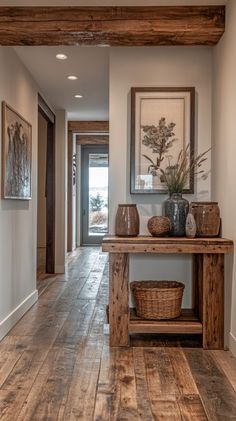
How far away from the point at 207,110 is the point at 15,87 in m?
1.74

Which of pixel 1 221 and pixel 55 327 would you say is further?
pixel 55 327

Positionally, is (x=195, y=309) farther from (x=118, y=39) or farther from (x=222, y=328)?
(x=118, y=39)

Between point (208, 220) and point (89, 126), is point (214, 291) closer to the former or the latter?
point (208, 220)

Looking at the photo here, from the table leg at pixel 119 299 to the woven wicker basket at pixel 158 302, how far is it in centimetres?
17

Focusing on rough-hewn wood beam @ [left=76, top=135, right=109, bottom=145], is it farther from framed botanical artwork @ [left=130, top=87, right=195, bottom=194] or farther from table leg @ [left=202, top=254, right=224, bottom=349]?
table leg @ [left=202, top=254, right=224, bottom=349]

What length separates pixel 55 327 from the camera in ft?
12.4

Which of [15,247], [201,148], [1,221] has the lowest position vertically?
[15,247]

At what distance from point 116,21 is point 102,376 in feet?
8.04

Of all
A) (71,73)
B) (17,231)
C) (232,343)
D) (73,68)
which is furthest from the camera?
(71,73)

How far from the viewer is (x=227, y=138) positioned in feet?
10.4

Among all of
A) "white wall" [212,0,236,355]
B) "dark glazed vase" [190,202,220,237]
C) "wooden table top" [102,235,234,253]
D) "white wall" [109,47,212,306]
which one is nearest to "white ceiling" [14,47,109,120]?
"white wall" [109,47,212,306]

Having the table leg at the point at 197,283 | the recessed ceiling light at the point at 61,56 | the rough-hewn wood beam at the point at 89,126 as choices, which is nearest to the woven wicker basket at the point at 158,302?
the table leg at the point at 197,283

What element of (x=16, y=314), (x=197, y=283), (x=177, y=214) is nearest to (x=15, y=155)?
(x=16, y=314)

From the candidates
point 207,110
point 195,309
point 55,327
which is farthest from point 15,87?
point 195,309
